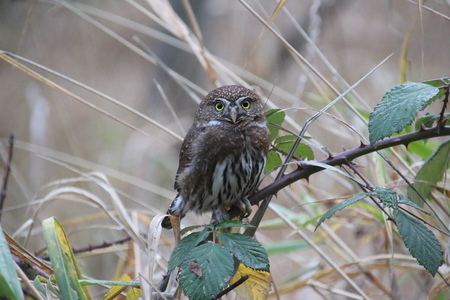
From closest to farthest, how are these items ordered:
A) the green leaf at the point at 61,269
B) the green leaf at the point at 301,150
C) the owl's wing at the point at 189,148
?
1. the green leaf at the point at 61,269
2. the green leaf at the point at 301,150
3. the owl's wing at the point at 189,148

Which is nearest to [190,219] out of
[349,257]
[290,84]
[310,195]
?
[310,195]

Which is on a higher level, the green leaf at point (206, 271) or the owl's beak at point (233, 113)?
the owl's beak at point (233, 113)

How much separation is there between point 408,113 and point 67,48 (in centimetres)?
579

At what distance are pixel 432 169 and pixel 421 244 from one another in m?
0.57

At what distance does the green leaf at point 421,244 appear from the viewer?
137cm

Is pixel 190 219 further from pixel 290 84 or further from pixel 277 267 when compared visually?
pixel 290 84

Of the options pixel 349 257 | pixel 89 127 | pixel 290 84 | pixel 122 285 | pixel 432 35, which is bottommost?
pixel 122 285

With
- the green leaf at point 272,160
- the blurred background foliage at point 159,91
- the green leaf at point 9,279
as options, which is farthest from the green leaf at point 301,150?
the blurred background foliage at point 159,91

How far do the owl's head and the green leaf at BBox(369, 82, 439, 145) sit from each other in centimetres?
103

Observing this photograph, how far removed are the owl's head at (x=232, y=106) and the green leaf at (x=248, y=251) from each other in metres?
1.09

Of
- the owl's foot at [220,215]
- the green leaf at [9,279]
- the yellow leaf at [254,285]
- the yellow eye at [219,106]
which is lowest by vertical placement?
the green leaf at [9,279]

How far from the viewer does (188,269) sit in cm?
136

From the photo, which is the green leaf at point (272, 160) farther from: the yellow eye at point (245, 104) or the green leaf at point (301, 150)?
the yellow eye at point (245, 104)

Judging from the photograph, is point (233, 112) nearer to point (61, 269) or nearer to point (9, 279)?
point (61, 269)
